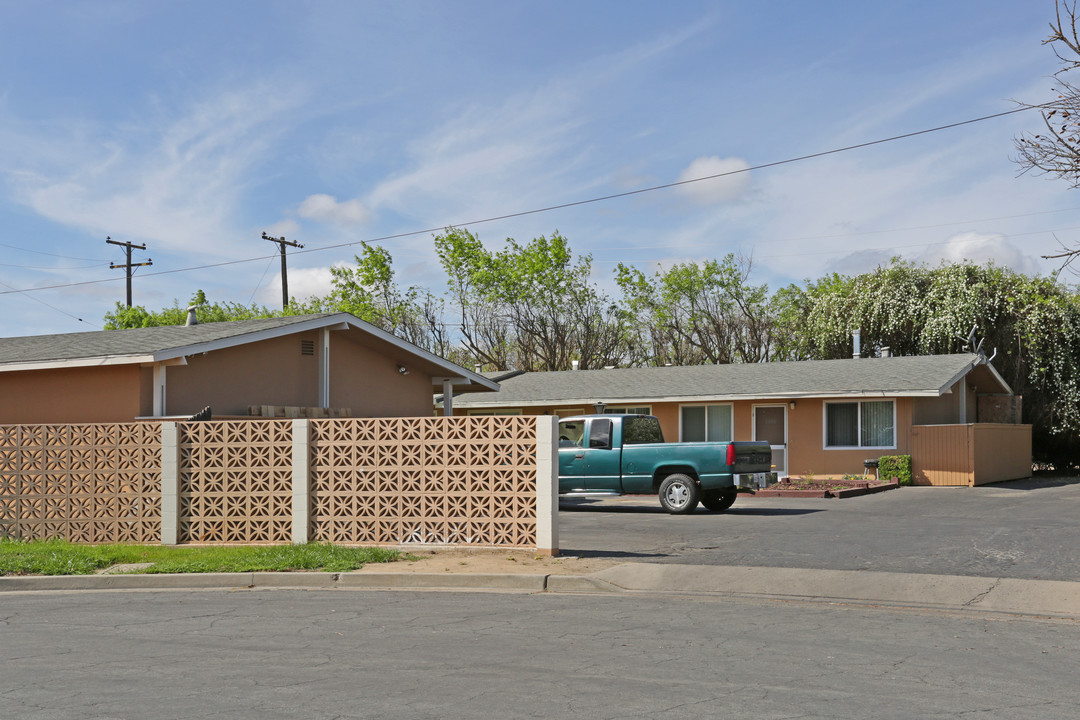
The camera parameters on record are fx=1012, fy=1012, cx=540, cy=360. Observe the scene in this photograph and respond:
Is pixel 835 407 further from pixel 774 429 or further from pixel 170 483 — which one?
pixel 170 483

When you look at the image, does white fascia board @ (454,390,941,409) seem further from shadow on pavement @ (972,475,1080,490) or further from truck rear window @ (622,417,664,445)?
truck rear window @ (622,417,664,445)

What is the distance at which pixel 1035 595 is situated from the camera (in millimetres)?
10516

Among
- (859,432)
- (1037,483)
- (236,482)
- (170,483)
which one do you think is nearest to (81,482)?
(170,483)

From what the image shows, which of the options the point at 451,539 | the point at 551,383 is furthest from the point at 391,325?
the point at 451,539

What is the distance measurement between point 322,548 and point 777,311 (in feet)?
154

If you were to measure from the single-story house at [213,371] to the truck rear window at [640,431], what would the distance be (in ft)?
13.0

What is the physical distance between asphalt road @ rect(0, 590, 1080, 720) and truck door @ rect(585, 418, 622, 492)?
32.6 ft

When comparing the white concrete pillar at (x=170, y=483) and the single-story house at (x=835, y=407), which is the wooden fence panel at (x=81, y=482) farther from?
the single-story house at (x=835, y=407)

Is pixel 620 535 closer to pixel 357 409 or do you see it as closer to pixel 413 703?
pixel 357 409

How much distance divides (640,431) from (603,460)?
1101 millimetres

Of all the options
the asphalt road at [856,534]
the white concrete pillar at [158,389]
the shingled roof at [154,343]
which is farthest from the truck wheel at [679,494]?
the white concrete pillar at [158,389]

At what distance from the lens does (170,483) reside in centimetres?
1435

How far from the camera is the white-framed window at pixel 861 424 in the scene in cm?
2927

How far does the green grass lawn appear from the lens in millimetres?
12039
